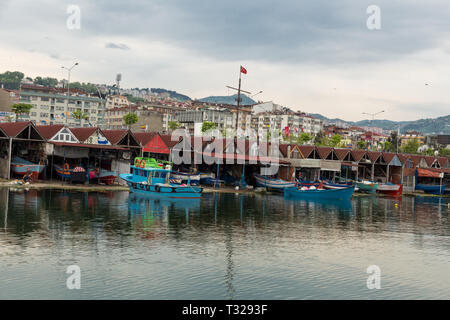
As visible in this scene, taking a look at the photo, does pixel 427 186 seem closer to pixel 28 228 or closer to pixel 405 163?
pixel 405 163

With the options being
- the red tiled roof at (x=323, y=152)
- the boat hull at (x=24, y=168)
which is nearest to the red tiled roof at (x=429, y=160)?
the red tiled roof at (x=323, y=152)

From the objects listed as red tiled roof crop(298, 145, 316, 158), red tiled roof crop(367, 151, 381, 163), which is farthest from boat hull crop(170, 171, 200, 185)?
red tiled roof crop(367, 151, 381, 163)

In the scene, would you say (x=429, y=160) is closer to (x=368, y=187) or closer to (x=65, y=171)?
(x=368, y=187)

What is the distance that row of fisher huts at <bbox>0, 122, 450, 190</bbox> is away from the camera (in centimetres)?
5744

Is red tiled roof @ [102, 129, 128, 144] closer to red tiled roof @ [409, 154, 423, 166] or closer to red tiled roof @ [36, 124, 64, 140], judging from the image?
red tiled roof @ [36, 124, 64, 140]

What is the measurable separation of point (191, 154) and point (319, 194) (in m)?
19.8

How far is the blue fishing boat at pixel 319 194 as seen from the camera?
61.0 m

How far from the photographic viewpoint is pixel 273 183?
67.4 m

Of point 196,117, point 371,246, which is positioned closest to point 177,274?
point 371,246

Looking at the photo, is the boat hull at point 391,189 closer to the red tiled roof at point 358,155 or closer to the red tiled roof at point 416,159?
the red tiled roof at point 358,155

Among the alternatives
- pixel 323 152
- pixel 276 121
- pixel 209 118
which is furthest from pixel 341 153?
pixel 276 121

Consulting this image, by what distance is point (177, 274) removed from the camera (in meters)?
20.7

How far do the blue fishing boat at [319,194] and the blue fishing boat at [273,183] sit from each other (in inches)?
127
